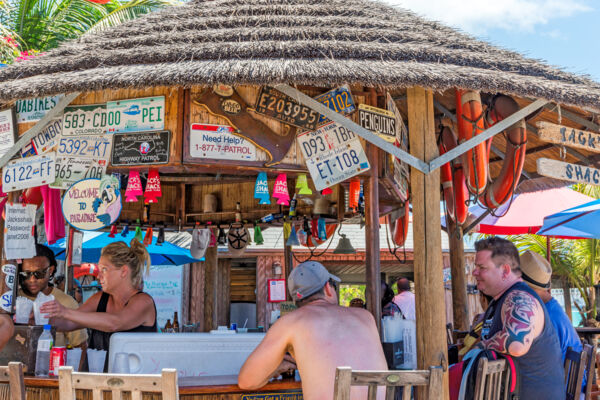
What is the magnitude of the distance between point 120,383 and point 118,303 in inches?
75.0

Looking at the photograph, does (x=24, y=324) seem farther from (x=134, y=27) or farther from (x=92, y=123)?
(x=134, y=27)

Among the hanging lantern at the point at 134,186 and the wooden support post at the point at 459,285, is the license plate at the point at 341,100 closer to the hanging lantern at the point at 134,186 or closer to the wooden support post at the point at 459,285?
the hanging lantern at the point at 134,186

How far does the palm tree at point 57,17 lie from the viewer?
14875 millimetres

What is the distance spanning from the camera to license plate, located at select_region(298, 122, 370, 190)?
449 cm

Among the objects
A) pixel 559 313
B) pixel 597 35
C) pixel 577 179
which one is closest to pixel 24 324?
pixel 559 313

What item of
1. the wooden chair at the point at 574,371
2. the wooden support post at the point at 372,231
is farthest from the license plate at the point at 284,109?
the wooden chair at the point at 574,371

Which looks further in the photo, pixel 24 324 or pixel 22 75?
pixel 22 75

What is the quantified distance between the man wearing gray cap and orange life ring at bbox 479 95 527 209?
231 cm

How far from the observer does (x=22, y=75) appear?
4.53m

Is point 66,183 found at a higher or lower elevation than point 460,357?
higher

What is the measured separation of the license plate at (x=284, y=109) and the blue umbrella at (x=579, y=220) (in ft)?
15.8

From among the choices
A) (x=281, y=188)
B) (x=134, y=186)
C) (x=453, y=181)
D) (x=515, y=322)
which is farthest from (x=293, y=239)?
(x=515, y=322)

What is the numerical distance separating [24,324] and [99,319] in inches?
25.1

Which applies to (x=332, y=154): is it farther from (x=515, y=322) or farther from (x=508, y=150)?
(x=515, y=322)
